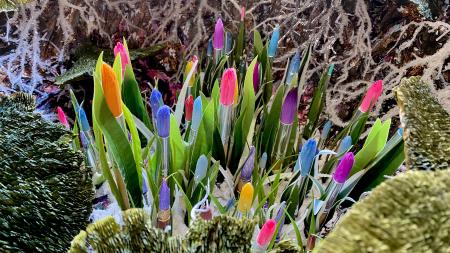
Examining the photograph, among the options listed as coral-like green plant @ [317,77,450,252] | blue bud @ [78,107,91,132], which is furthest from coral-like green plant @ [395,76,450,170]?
blue bud @ [78,107,91,132]

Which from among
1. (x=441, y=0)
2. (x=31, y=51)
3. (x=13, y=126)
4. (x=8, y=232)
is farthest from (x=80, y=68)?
(x=441, y=0)

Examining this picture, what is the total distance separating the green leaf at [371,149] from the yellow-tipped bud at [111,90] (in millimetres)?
219

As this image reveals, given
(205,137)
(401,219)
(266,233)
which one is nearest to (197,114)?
(205,137)

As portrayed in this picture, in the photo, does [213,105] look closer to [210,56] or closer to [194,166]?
[194,166]

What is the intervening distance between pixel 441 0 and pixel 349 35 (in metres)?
0.12

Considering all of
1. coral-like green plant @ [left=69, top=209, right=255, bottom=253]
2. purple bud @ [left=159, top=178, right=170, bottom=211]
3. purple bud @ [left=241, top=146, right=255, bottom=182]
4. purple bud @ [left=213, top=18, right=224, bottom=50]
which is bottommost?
coral-like green plant @ [left=69, top=209, right=255, bottom=253]

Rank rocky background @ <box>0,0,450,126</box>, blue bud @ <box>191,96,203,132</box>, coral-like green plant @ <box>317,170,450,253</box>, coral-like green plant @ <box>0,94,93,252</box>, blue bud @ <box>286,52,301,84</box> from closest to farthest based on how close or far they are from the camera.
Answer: coral-like green plant @ <box>317,170,450,253</box> < coral-like green plant @ <box>0,94,93,252</box> < blue bud @ <box>191,96,203,132</box> < blue bud @ <box>286,52,301,84</box> < rocky background @ <box>0,0,450,126</box>

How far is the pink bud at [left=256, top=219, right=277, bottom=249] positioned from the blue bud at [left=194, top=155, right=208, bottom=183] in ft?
0.25

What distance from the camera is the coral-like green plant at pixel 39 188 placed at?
1.10 ft

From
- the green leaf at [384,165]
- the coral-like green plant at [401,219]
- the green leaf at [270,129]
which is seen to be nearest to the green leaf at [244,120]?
the green leaf at [270,129]

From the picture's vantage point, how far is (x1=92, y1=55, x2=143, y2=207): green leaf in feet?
1.23

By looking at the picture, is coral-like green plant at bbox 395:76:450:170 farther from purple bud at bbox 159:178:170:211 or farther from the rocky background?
the rocky background

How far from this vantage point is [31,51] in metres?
0.67

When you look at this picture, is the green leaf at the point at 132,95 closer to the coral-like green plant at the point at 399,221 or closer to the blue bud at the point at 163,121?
the blue bud at the point at 163,121
